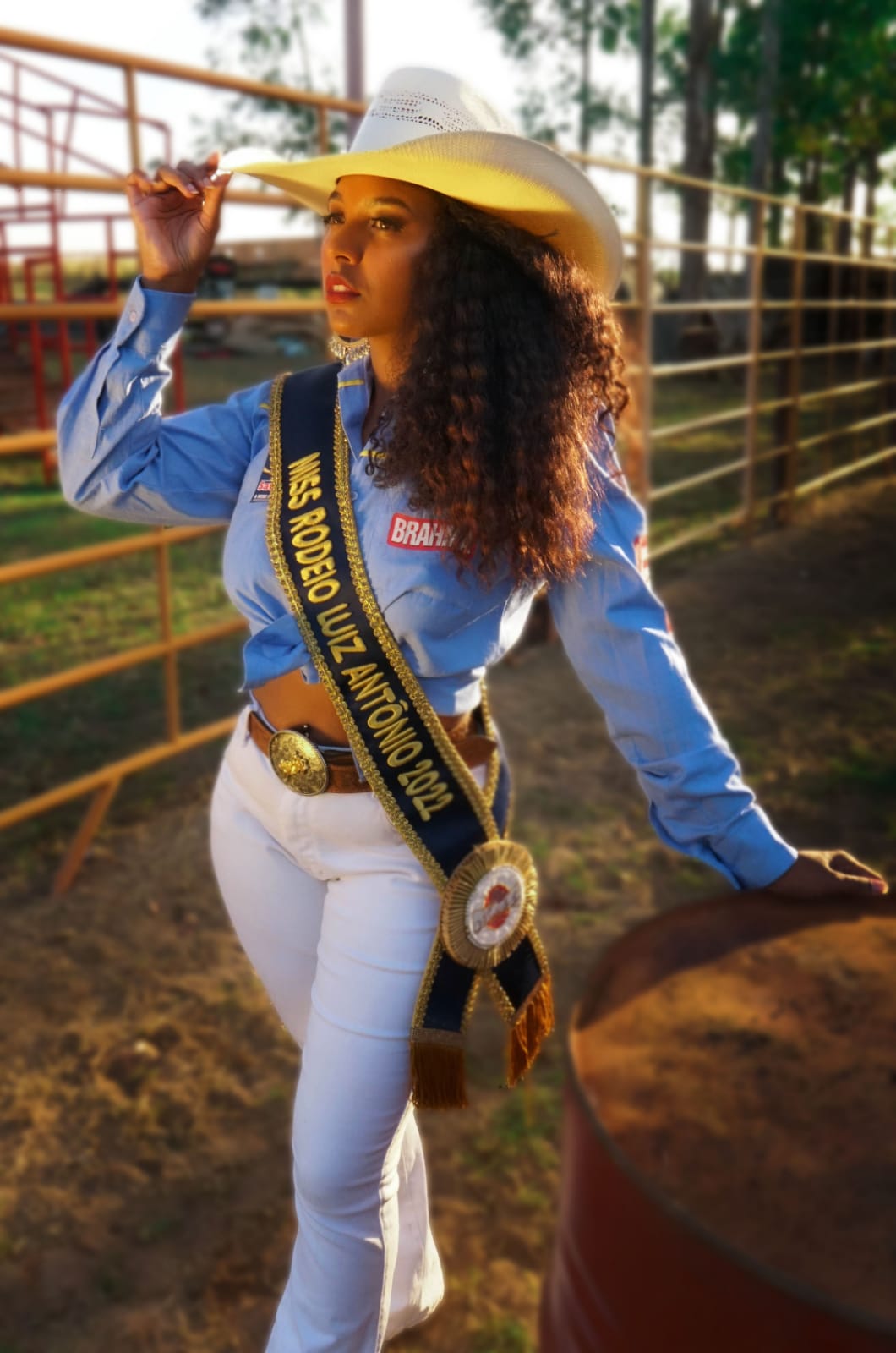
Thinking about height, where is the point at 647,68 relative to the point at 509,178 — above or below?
above

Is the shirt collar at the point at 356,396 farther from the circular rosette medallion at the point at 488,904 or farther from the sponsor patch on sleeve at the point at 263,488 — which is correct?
the circular rosette medallion at the point at 488,904

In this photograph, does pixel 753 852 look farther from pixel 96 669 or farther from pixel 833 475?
pixel 833 475

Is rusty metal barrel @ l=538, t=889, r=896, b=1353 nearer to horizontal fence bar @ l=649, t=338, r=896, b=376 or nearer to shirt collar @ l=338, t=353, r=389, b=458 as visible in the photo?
shirt collar @ l=338, t=353, r=389, b=458

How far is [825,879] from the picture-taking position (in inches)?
61.7

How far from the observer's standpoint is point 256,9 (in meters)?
28.5

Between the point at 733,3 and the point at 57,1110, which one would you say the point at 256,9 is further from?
the point at 57,1110

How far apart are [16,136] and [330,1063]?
342 inches

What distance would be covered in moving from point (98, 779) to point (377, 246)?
2614mm

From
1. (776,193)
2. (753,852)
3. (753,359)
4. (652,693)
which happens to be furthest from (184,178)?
(776,193)

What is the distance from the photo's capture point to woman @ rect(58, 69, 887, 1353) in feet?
5.25

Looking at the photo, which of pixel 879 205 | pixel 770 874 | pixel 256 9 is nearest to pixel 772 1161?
pixel 770 874

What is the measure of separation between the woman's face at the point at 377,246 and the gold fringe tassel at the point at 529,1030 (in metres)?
1.03

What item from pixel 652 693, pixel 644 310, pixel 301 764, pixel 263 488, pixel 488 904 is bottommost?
pixel 488 904

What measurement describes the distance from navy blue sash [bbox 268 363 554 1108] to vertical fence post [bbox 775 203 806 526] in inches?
308
